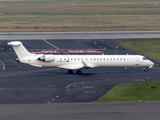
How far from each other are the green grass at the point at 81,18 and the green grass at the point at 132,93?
62.3 m

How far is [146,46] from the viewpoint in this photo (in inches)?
3100

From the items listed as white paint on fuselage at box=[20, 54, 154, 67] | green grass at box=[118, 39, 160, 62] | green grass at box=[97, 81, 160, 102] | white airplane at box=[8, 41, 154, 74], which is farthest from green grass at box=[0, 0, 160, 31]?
green grass at box=[97, 81, 160, 102]

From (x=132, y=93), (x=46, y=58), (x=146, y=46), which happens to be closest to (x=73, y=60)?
(x=46, y=58)

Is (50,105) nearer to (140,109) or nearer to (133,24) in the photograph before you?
(140,109)

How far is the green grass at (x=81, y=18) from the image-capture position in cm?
10781

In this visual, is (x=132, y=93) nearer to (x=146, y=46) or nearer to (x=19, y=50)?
(x=19, y=50)

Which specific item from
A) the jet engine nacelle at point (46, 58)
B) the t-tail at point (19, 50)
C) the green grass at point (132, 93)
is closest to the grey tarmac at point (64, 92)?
the green grass at point (132, 93)

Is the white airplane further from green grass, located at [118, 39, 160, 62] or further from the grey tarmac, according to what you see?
green grass, located at [118, 39, 160, 62]

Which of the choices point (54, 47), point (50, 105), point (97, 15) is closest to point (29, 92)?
point (50, 105)

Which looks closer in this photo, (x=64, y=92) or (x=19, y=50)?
(x=64, y=92)

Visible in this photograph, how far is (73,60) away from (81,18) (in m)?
78.7

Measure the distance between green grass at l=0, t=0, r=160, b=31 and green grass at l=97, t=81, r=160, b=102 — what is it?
2451 inches

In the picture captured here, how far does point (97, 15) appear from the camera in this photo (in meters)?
140

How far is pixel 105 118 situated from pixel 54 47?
4871 cm
